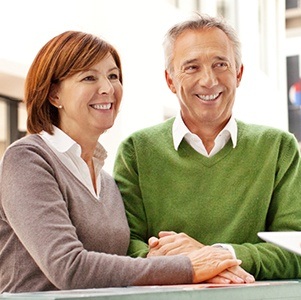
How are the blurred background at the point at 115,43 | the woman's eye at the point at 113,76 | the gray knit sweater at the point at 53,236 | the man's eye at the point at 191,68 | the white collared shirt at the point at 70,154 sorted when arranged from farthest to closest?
the blurred background at the point at 115,43 → the man's eye at the point at 191,68 → the woman's eye at the point at 113,76 → the white collared shirt at the point at 70,154 → the gray knit sweater at the point at 53,236

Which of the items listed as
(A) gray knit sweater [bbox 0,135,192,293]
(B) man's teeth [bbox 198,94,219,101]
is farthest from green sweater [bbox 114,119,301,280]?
(A) gray knit sweater [bbox 0,135,192,293]

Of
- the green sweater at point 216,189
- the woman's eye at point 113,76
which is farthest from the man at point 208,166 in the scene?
the woman's eye at point 113,76

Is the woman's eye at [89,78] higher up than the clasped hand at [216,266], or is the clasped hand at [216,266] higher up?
the woman's eye at [89,78]

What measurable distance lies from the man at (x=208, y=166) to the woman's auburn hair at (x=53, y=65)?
26 cm

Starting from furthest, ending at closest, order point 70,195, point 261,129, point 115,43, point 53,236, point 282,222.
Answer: point 115,43 → point 261,129 → point 282,222 → point 70,195 → point 53,236

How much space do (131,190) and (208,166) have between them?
7.9 inches

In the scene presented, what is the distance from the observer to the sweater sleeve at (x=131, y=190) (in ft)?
6.49

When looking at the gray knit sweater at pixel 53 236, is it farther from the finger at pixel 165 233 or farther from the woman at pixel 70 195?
the finger at pixel 165 233

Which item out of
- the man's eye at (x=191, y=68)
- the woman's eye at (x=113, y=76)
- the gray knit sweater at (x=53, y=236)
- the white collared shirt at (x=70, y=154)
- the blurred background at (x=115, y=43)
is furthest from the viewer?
the blurred background at (x=115, y=43)

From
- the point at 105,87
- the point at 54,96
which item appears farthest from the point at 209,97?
the point at 54,96

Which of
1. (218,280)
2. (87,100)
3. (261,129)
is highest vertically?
(87,100)

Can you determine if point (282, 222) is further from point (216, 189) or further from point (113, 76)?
point (113, 76)

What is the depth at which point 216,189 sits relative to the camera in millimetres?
1967

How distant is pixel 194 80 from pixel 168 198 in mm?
299
